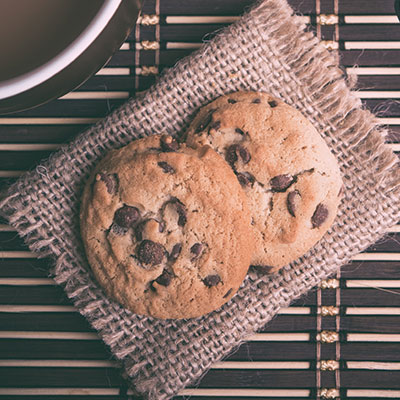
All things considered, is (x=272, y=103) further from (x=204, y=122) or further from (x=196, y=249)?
(x=196, y=249)

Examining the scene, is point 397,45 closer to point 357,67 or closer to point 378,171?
point 357,67

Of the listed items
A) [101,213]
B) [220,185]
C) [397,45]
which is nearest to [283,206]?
[220,185]

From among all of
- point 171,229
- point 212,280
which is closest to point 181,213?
point 171,229

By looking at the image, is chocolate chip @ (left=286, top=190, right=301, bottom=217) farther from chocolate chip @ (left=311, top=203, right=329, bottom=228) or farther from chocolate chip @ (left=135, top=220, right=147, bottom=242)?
chocolate chip @ (left=135, top=220, right=147, bottom=242)

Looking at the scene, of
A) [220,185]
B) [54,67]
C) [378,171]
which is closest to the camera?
[54,67]

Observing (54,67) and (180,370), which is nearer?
(54,67)

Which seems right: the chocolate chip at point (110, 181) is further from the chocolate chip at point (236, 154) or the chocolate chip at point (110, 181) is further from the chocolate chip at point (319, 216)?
the chocolate chip at point (319, 216)

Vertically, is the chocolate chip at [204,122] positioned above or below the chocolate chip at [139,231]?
above

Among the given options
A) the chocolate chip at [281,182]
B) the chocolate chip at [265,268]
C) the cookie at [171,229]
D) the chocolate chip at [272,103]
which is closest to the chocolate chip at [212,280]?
the cookie at [171,229]
